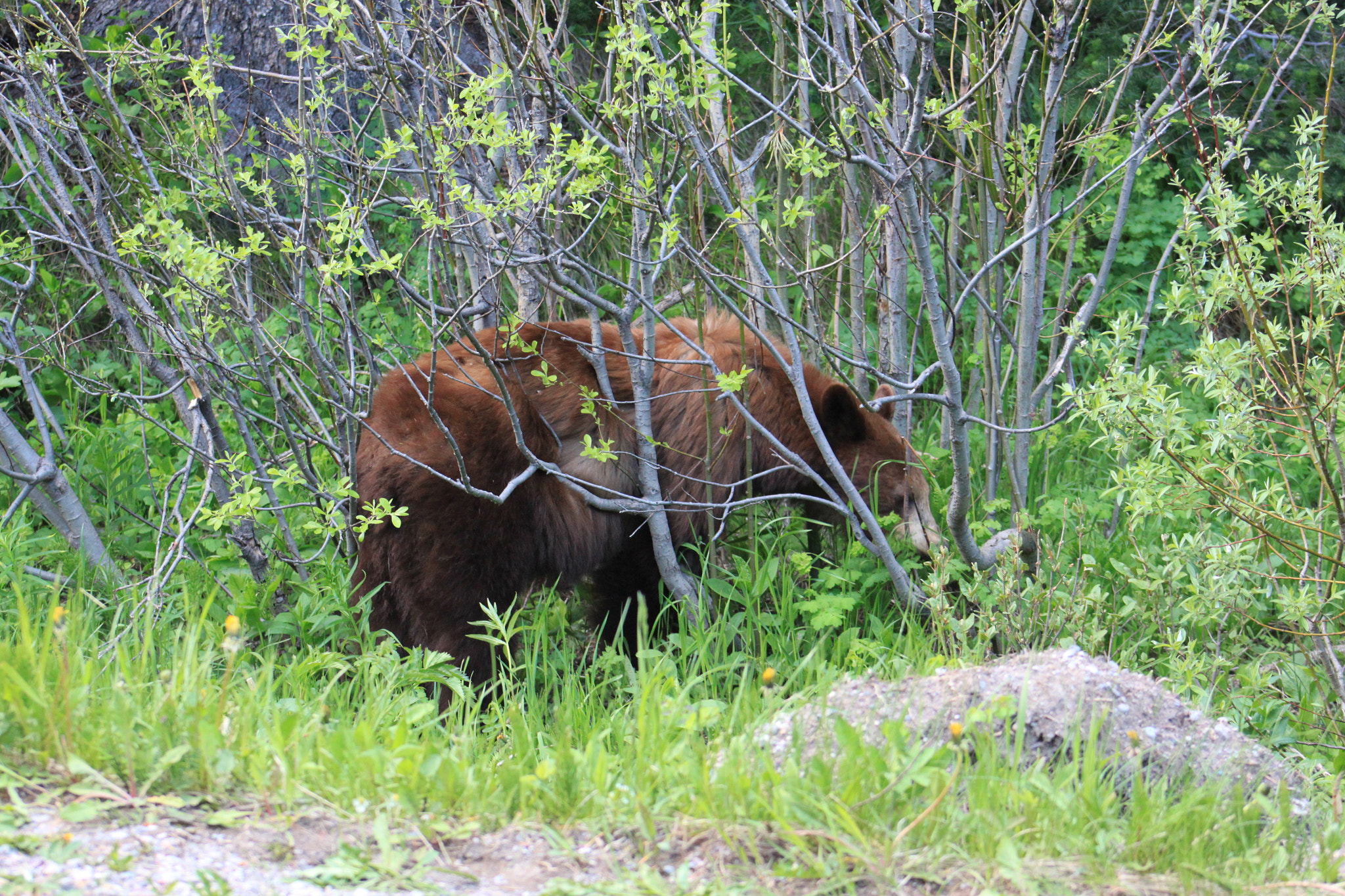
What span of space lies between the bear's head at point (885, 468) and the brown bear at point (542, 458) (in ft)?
0.04

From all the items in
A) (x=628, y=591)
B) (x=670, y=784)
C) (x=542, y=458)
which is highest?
(x=542, y=458)

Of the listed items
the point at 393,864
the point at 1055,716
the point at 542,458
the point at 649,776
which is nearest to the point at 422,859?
the point at 393,864

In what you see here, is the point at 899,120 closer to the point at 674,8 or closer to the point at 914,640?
the point at 674,8

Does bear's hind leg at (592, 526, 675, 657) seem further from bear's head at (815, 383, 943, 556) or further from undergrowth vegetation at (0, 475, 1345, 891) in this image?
undergrowth vegetation at (0, 475, 1345, 891)

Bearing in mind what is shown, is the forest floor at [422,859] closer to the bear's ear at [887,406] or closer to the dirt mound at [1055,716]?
the dirt mound at [1055,716]

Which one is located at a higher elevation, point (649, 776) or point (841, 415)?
point (841, 415)

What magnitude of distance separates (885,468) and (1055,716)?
205cm

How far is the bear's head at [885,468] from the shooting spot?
445cm

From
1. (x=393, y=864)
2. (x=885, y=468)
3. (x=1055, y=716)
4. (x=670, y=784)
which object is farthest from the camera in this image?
(x=885, y=468)

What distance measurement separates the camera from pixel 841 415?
14.4 feet

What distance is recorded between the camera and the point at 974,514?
4844 millimetres

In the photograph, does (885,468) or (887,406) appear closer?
(885,468)

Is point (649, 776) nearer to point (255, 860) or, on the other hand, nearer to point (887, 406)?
point (255, 860)

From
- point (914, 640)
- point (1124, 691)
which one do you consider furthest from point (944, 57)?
point (1124, 691)
